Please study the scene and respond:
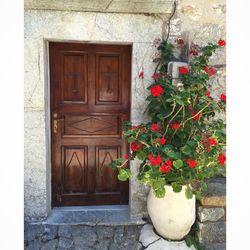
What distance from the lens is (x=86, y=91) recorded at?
274cm

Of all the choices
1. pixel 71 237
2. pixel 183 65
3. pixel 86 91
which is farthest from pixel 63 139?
pixel 183 65

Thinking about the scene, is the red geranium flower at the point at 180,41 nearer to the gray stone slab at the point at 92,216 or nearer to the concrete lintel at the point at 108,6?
the concrete lintel at the point at 108,6

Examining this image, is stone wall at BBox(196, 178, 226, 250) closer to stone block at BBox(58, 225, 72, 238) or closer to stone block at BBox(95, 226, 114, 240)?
stone block at BBox(95, 226, 114, 240)

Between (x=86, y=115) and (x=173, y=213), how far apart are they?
1.29 meters

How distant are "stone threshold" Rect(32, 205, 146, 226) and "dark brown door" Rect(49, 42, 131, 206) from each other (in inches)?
3.6

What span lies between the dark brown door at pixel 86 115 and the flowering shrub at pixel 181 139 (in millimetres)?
559

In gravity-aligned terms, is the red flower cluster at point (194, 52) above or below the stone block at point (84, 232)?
above

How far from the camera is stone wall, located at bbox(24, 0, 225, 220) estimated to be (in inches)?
97.5

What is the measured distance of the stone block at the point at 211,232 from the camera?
233 centimetres

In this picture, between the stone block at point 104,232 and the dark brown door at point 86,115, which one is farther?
the dark brown door at point 86,115

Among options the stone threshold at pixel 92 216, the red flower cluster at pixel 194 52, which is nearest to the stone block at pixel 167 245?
the stone threshold at pixel 92 216

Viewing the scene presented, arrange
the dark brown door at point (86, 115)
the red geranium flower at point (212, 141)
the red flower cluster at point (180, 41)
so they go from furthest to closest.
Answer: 1. the dark brown door at point (86, 115)
2. the red flower cluster at point (180, 41)
3. the red geranium flower at point (212, 141)
